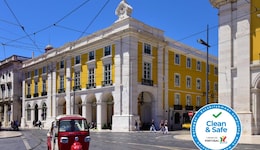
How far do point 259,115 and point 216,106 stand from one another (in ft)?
95.8

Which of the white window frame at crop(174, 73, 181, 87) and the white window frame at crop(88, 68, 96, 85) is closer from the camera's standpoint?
the white window frame at crop(88, 68, 96, 85)

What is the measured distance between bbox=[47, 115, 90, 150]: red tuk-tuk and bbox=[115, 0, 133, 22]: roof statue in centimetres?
3169

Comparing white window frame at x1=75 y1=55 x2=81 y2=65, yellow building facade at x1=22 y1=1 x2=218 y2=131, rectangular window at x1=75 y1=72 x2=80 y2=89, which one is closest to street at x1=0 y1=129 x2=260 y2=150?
yellow building facade at x1=22 y1=1 x2=218 y2=131

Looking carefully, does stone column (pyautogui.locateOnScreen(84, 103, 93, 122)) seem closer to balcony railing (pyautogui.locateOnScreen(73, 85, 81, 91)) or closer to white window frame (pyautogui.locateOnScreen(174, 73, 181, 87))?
balcony railing (pyautogui.locateOnScreen(73, 85, 81, 91))

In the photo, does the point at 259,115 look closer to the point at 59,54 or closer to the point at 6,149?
the point at 6,149

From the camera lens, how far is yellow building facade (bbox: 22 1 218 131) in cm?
4356

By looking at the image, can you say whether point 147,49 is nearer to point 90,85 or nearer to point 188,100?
point 90,85

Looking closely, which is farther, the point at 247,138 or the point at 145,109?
the point at 145,109

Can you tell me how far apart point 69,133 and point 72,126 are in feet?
1.39

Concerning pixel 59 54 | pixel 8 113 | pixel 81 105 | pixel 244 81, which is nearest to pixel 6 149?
pixel 244 81

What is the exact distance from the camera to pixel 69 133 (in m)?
13.8

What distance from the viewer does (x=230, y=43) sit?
33188mm

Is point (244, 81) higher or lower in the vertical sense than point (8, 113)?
higher

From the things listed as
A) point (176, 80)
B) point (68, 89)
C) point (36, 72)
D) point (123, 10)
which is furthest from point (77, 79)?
point (36, 72)
